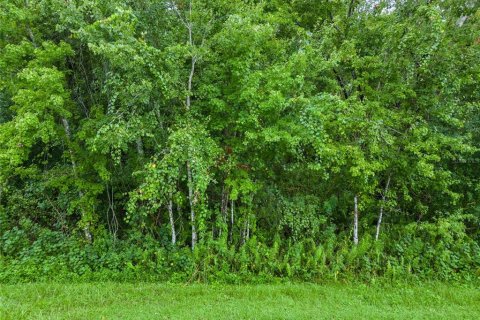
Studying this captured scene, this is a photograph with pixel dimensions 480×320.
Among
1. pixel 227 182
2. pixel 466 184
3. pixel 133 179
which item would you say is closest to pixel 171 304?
pixel 227 182

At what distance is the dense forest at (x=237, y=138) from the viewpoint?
4246 mm

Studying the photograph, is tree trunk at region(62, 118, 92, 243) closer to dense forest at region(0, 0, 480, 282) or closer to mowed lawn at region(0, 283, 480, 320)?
dense forest at region(0, 0, 480, 282)

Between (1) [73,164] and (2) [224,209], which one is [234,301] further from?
(1) [73,164]

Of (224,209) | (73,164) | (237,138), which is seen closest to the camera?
(237,138)

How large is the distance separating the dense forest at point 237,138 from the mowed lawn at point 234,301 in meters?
0.39

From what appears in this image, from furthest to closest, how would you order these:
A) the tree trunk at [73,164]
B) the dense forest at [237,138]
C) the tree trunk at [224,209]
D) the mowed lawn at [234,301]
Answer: the tree trunk at [224,209] → the tree trunk at [73,164] → the dense forest at [237,138] → the mowed lawn at [234,301]

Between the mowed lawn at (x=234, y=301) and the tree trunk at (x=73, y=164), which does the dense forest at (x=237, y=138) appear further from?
the mowed lawn at (x=234, y=301)

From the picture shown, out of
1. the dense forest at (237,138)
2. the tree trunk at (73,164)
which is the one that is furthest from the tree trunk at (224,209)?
the tree trunk at (73,164)

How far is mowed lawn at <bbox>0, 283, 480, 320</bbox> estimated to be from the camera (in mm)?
3660

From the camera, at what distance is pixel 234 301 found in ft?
13.2

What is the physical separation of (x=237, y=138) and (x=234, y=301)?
2.28 meters

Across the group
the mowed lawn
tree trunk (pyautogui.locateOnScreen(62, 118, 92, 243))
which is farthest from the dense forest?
the mowed lawn

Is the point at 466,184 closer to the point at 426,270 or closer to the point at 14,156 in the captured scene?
the point at 426,270

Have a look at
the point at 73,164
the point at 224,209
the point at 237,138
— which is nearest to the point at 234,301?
the point at 224,209
